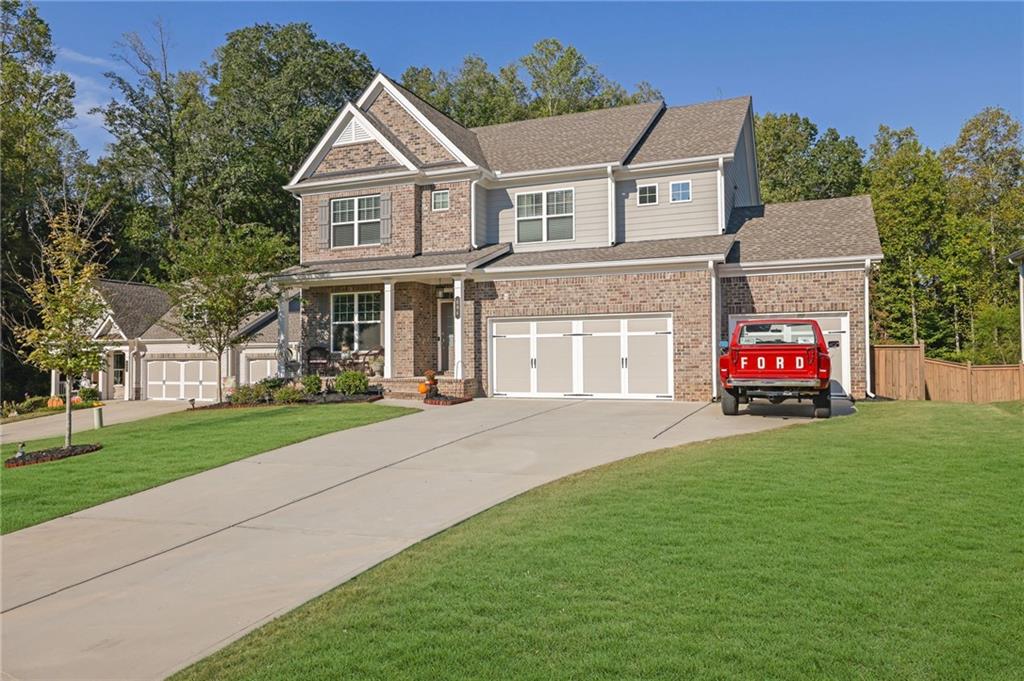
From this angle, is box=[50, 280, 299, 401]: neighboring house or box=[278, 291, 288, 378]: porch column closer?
box=[278, 291, 288, 378]: porch column

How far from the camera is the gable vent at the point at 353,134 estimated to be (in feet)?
77.0

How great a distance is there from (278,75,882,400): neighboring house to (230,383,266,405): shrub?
2.36m

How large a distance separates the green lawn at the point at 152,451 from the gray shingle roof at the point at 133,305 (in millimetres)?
12632

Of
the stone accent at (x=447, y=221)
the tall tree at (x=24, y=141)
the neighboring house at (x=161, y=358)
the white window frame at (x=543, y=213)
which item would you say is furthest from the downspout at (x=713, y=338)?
the tall tree at (x=24, y=141)

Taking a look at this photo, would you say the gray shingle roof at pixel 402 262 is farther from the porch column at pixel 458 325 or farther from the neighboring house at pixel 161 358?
the neighboring house at pixel 161 358

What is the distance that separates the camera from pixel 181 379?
2873 centimetres

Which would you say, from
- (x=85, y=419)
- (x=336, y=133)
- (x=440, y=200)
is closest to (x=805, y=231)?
(x=440, y=200)

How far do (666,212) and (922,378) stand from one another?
8.09m

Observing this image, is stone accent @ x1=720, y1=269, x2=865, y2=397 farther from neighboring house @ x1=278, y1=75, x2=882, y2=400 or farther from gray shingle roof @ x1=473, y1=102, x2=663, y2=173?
gray shingle roof @ x1=473, y1=102, x2=663, y2=173

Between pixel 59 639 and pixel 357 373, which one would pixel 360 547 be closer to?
pixel 59 639

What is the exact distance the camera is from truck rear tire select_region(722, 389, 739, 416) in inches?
598

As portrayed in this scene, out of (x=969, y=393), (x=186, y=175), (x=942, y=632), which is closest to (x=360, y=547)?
(x=942, y=632)

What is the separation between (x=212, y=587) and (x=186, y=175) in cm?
3892

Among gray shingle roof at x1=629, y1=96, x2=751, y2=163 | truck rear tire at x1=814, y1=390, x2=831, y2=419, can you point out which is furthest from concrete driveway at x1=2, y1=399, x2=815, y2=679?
gray shingle roof at x1=629, y1=96, x2=751, y2=163
